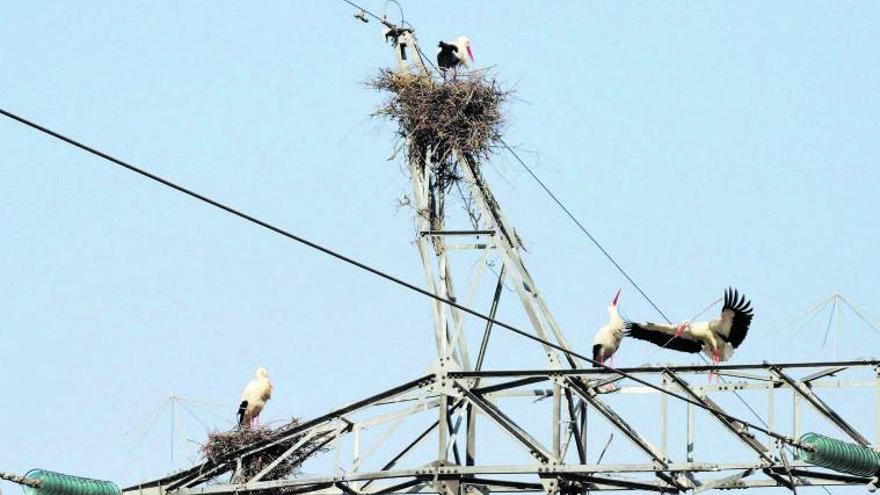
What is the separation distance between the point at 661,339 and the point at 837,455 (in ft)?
15.7

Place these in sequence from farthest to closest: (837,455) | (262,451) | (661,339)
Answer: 1. (661,339)
2. (262,451)
3. (837,455)

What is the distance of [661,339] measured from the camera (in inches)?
1292

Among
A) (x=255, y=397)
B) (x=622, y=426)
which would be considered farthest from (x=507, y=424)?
(x=255, y=397)

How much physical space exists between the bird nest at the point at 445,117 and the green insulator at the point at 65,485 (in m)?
5.60

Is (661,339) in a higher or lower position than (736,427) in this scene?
higher

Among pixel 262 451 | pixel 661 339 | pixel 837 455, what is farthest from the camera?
pixel 661 339

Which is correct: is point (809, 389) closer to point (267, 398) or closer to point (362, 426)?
point (362, 426)

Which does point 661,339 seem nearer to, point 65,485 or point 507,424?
point 507,424

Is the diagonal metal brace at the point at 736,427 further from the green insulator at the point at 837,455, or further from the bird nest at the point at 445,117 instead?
the bird nest at the point at 445,117

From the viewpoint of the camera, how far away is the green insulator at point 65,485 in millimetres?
27922

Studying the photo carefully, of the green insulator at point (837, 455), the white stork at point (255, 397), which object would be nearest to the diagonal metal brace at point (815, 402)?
the green insulator at point (837, 455)

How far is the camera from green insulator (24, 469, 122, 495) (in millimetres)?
27922

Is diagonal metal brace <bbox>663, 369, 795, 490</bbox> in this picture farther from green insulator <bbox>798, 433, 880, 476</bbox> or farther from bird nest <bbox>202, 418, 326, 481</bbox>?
bird nest <bbox>202, 418, 326, 481</bbox>

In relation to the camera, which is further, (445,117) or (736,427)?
(445,117)
